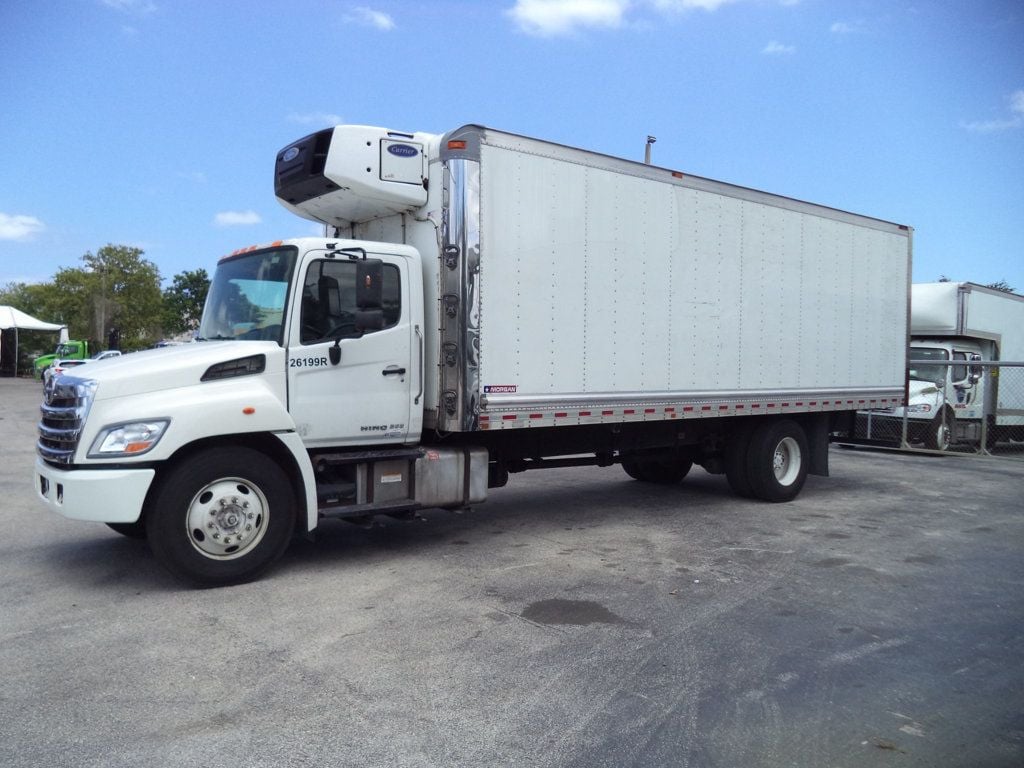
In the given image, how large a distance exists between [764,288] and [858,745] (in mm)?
6558

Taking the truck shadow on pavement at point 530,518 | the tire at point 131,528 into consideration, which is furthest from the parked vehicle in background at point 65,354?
the tire at point 131,528

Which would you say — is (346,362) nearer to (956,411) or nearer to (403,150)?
(403,150)

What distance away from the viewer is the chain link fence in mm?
16422

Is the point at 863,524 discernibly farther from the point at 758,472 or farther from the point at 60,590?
the point at 60,590

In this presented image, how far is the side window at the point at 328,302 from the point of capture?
6516 mm

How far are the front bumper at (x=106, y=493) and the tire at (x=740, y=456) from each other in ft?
22.8

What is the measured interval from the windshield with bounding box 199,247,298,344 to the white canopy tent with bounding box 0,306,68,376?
131ft

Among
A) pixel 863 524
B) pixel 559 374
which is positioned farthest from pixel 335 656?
pixel 863 524

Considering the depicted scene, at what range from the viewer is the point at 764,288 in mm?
9539

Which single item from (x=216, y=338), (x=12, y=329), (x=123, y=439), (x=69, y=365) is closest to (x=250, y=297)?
(x=216, y=338)

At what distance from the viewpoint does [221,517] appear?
6012 millimetres

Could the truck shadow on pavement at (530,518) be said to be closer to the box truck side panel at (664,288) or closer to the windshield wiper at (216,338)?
the box truck side panel at (664,288)

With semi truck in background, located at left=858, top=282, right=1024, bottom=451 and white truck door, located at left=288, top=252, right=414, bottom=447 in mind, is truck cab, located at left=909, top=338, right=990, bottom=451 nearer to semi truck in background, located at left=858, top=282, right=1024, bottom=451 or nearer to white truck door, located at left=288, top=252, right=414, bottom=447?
semi truck in background, located at left=858, top=282, right=1024, bottom=451

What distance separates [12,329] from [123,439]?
45.0 metres
